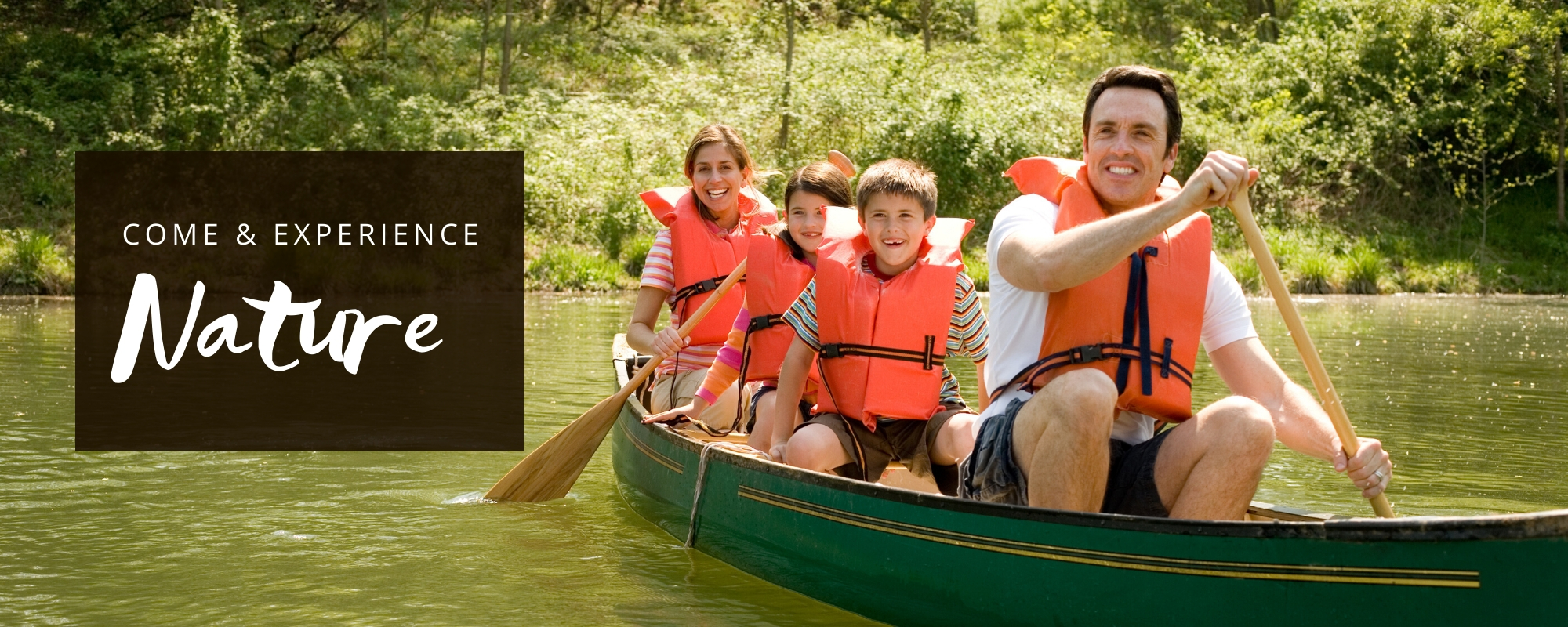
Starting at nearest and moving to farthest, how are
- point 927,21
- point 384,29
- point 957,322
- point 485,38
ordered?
point 957,322 < point 384,29 < point 485,38 < point 927,21

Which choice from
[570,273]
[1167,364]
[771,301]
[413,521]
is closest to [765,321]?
[771,301]

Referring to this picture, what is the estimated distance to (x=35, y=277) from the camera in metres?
13.2

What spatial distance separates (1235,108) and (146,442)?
1534 cm

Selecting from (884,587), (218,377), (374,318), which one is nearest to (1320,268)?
(374,318)

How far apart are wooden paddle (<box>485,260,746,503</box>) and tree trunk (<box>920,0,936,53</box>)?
55.0ft

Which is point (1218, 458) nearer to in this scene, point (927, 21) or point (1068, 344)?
point (1068, 344)

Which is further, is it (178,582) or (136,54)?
(136,54)

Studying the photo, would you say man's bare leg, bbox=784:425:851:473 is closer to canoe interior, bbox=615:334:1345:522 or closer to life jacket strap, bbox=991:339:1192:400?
canoe interior, bbox=615:334:1345:522

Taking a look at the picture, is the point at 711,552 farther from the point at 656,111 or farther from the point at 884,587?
the point at 656,111

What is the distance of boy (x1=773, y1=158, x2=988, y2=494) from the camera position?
3430mm

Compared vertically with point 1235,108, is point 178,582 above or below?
below

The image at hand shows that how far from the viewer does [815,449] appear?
11.2 ft

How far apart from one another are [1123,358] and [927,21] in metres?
19.4

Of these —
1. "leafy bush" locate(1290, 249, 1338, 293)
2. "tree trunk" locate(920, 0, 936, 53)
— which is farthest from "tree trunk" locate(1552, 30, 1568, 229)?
"tree trunk" locate(920, 0, 936, 53)
